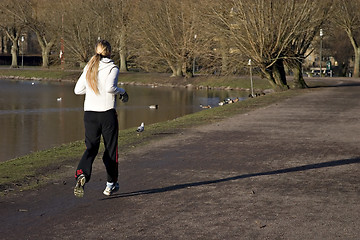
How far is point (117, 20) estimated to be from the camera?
73.7m

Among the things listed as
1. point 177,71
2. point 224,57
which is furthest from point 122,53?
point 224,57

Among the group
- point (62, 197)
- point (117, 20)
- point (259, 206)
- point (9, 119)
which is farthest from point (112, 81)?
point (117, 20)

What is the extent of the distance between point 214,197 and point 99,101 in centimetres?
198

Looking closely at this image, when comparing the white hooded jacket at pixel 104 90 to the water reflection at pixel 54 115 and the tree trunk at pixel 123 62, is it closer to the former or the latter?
the water reflection at pixel 54 115

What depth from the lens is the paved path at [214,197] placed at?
733 cm

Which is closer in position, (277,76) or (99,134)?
(99,134)

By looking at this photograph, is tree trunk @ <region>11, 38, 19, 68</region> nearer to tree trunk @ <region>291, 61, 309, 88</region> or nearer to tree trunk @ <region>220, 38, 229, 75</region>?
tree trunk @ <region>220, 38, 229, 75</region>

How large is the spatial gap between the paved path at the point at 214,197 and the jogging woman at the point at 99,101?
566 millimetres

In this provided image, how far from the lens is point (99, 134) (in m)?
8.87

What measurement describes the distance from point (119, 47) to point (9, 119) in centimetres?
4602

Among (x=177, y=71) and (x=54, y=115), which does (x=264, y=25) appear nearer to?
(x=54, y=115)

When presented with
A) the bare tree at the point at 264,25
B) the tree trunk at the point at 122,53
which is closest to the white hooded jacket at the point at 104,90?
the bare tree at the point at 264,25

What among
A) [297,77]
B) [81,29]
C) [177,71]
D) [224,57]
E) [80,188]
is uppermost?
[81,29]

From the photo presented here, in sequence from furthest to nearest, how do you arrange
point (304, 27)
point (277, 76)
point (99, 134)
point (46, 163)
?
point (277, 76), point (304, 27), point (46, 163), point (99, 134)
